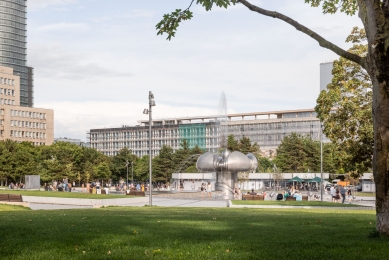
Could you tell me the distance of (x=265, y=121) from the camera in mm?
175625

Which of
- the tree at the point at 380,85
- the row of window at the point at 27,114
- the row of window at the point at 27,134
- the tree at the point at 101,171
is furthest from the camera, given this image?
the row of window at the point at 27,134

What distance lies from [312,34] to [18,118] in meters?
164

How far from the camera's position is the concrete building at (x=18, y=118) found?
Answer: 161 m

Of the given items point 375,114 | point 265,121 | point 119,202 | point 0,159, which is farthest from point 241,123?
point 375,114

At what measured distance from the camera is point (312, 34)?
1077 cm

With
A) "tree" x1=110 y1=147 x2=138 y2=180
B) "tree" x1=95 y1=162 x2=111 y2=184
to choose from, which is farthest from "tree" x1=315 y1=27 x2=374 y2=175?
"tree" x1=110 y1=147 x2=138 y2=180

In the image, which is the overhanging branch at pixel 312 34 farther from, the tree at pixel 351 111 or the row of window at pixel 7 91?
the row of window at pixel 7 91

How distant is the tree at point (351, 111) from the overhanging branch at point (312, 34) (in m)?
21.8

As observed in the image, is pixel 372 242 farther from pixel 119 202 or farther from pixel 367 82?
pixel 119 202

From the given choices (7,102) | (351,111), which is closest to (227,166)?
(351,111)

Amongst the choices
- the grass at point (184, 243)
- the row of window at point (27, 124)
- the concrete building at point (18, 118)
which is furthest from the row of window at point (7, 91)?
the grass at point (184, 243)

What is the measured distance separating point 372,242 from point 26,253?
18.3 ft

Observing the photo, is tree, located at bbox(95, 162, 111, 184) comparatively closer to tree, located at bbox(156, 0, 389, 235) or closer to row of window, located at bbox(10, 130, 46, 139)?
row of window, located at bbox(10, 130, 46, 139)

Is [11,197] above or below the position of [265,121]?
below
